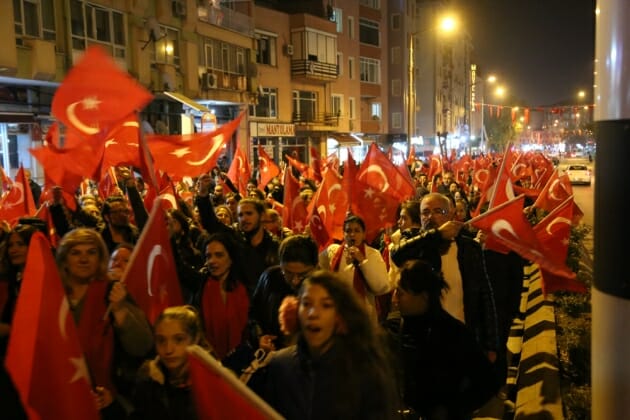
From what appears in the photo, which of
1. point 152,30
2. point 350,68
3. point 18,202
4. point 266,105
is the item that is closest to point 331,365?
point 18,202

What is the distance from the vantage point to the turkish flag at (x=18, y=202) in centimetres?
821

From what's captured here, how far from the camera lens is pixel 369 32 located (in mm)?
49594

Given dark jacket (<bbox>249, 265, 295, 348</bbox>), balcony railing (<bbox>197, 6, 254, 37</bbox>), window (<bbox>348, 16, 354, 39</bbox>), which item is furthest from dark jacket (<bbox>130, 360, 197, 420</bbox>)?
window (<bbox>348, 16, 354, 39</bbox>)

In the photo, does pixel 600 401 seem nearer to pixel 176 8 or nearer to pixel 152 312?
pixel 152 312

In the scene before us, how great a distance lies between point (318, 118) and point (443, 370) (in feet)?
126

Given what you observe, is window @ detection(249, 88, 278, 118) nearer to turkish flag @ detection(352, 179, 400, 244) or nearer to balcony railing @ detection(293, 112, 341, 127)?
balcony railing @ detection(293, 112, 341, 127)

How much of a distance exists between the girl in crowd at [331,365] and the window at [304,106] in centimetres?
3669

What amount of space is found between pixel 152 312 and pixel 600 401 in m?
2.60

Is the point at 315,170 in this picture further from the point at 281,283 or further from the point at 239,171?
the point at 281,283

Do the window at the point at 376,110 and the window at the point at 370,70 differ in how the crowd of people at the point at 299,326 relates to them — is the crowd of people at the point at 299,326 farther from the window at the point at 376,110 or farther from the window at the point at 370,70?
the window at the point at 376,110

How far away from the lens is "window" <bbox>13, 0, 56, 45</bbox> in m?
18.7

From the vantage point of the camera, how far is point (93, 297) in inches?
137

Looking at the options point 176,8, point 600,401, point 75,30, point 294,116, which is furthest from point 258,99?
point 600,401

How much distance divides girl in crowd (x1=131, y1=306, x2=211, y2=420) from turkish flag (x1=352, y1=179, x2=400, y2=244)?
171 inches
